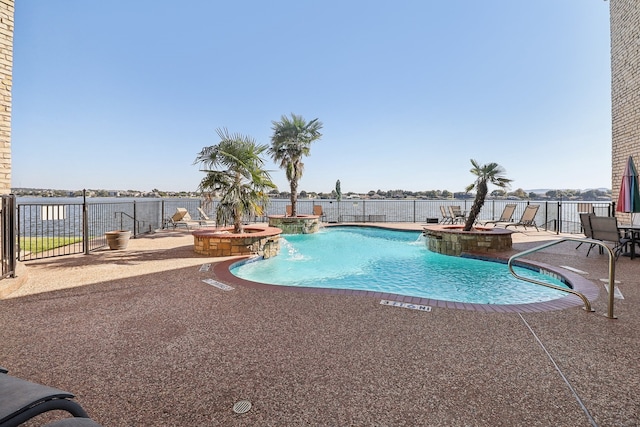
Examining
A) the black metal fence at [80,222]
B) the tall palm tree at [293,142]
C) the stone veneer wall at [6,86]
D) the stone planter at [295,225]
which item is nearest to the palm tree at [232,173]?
the black metal fence at [80,222]

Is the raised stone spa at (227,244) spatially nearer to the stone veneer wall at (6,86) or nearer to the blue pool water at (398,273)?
the blue pool water at (398,273)

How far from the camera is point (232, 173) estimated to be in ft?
24.8

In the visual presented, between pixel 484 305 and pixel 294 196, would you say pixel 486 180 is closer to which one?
pixel 484 305

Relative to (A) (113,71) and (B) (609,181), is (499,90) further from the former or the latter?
(A) (113,71)

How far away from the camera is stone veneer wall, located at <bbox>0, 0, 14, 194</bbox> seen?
15.9 feet

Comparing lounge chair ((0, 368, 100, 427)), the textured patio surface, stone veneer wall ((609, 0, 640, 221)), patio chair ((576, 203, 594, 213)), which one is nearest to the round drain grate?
the textured patio surface

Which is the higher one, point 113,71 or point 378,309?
point 113,71

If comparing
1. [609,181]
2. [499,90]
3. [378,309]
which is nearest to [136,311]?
[378,309]

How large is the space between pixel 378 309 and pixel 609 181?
1130 cm

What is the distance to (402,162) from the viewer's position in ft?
82.5

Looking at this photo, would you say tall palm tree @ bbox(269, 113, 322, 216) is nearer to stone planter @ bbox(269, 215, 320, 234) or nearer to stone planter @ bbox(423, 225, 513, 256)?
stone planter @ bbox(269, 215, 320, 234)

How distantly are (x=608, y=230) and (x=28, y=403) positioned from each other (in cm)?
929

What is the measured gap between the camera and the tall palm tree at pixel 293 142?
549 inches

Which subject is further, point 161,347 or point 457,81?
point 457,81
